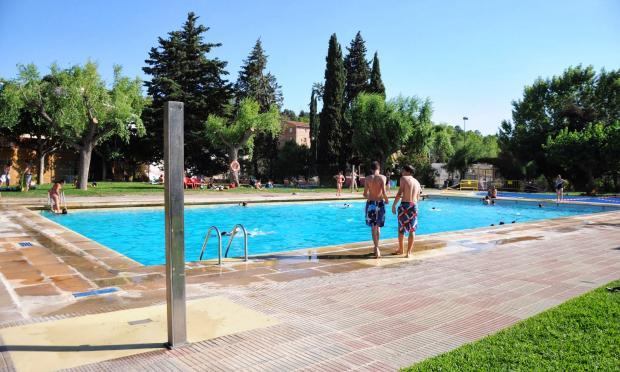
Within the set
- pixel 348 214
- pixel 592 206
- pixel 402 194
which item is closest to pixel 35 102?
pixel 348 214

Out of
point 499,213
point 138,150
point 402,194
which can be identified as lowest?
point 499,213

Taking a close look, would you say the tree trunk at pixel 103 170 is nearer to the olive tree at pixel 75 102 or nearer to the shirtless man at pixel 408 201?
the olive tree at pixel 75 102

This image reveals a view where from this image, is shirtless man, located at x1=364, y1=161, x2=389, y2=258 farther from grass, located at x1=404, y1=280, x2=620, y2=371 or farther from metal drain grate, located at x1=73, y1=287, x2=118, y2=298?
metal drain grate, located at x1=73, y1=287, x2=118, y2=298

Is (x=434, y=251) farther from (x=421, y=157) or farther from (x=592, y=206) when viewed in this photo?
(x=421, y=157)

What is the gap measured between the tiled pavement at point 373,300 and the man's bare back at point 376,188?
1079mm

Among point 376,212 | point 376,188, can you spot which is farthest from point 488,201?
point 376,188

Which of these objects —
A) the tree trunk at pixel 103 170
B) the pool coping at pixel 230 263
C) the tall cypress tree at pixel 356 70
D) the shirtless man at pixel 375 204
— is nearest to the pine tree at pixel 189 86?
the tree trunk at pixel 103 170

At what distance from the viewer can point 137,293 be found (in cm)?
534

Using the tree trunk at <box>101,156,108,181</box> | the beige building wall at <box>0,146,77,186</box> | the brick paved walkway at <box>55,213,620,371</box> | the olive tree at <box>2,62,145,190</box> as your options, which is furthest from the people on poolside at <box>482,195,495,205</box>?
the tree trunk at <box>101,156,108,181</box>

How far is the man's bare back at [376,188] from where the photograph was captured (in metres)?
7.64

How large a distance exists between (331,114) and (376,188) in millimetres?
33925

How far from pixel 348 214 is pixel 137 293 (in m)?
15.3

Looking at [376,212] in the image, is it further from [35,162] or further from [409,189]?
[35,162]

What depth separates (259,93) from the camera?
159 feet
